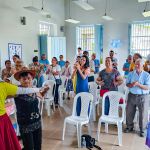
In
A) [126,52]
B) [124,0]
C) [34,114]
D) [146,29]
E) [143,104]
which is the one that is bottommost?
[143,104]

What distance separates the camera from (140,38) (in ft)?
30.4

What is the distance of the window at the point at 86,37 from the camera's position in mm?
9906

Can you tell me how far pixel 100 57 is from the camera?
9617mm

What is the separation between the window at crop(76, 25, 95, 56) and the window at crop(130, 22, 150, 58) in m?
1.75

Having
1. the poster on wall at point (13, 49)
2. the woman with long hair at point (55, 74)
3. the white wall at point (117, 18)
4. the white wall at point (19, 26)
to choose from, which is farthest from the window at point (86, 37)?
the woman with long hair at point (55, 74)

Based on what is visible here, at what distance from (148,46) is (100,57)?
81.8 inches

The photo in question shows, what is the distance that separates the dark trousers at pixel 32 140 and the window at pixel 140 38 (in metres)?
7.60

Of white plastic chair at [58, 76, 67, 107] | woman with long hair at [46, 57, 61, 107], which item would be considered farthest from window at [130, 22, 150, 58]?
woman with long hair at [46, 57, 61, 107]

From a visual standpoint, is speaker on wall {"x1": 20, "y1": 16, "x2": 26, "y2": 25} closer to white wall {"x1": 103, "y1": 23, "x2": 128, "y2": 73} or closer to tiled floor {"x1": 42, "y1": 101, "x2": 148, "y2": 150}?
white wall {"x1": 103, "y1": 23, "x2": 128, "y2": 73}

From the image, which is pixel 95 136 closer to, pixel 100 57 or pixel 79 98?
pixel 79 98

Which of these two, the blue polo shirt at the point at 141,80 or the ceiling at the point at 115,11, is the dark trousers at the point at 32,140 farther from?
the ceiling at the point at 115,11

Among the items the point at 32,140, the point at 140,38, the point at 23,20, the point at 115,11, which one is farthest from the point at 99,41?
the point at 32,140

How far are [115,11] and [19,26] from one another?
4341 millimetres

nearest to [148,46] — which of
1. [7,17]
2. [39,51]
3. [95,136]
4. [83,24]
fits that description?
[83,24]
